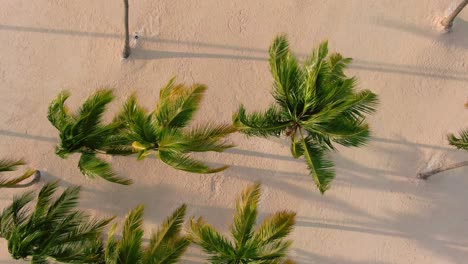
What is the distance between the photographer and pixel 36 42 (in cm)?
995

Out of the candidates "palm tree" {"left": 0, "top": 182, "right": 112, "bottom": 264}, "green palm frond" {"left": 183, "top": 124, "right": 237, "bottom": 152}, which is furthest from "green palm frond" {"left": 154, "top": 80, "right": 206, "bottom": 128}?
"palm tree" {"left": 0, "top": 182, "right": 112, "bottom": 264}

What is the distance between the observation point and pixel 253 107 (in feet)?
33.0

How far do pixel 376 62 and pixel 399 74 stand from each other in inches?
23.5

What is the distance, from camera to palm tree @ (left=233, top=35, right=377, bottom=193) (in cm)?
692

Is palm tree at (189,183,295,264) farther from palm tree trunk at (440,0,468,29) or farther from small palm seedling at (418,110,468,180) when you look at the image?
palm tree trunk at (440,0,468,29)

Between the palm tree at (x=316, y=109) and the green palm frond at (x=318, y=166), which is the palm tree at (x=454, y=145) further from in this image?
the green palm frond at (x=318, y=166)

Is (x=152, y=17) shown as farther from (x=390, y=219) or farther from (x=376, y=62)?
(x=390, y=219)

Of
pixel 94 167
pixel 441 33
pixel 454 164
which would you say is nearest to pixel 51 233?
pixel 94 167

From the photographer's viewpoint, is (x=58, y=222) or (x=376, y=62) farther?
(x=376, y=62)

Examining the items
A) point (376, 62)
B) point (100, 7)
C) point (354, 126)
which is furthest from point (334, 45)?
point (100, 7)

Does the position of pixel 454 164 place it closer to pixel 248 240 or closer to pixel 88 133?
pixel 248 240

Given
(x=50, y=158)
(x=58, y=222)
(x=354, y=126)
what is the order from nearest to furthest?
(x=354, y=126) → (x=58, y=222) → (x=50, y=158)

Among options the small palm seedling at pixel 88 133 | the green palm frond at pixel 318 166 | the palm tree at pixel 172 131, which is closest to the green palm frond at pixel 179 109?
the palm tree at pixel 172 131

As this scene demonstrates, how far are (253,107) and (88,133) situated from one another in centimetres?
405
